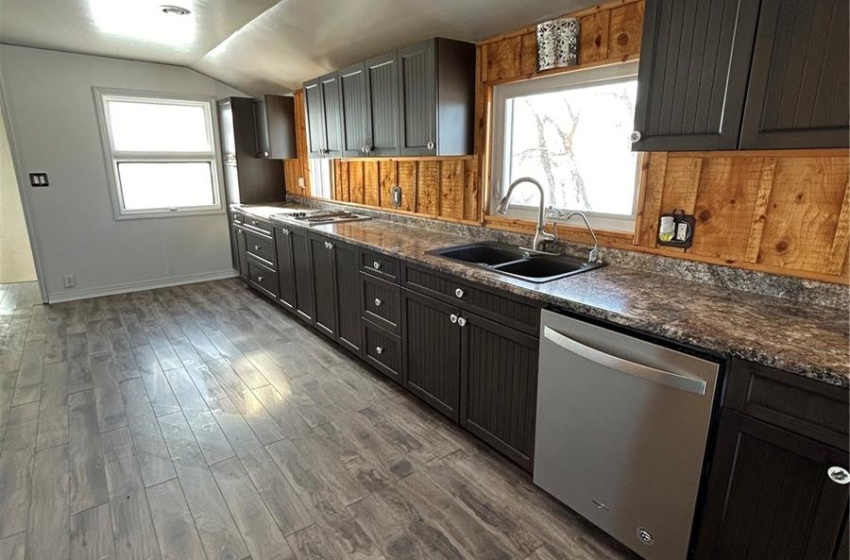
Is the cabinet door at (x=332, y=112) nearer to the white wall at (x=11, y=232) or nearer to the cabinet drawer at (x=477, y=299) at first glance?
the cabinet drawer at (x=477, y=299)

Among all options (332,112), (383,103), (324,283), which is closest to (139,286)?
(324,283)

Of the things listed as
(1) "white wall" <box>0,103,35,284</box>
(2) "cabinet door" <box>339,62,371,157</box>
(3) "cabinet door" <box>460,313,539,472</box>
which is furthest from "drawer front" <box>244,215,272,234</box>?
(1) "white wall" <box>0,103,35,284</box>

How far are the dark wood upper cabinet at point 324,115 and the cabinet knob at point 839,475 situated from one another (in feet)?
10.8

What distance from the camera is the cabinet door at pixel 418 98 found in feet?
8.24

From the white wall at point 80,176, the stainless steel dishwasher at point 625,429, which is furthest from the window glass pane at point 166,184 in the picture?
the stainless steel dishwasher at point 625,429

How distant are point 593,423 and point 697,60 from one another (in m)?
1.26

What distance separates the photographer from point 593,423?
1.59 m

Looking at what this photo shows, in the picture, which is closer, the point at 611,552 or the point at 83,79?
the point at 611,552

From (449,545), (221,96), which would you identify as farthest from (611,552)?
(221,96)

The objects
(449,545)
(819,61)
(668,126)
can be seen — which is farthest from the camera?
(449,545)

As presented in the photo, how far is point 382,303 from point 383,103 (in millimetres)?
1322

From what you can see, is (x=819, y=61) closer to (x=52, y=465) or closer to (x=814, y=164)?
(x=814, y=164)

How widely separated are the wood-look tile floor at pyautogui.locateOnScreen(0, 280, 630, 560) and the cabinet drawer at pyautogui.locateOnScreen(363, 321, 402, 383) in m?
0.11

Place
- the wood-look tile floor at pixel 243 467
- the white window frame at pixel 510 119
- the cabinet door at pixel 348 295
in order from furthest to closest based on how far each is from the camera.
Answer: the cabinet door at pixel 348 295 < the white window frame at pixel 510 119 < the wood-look tile floor at pixel 243 467
